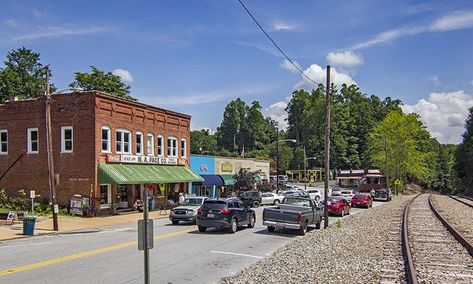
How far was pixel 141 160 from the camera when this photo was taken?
39.0m

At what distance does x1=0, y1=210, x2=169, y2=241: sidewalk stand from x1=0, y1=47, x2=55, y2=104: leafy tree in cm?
3091

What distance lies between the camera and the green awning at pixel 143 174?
3372cm

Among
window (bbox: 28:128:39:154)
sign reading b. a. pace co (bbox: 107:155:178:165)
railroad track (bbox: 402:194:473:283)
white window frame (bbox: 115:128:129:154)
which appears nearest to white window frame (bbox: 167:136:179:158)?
sign reading b. a. pace co (bbox: 107:155:178:165)

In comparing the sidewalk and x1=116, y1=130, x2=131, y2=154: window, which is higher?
x1=116, y1=130, x2=131, y2=154: window

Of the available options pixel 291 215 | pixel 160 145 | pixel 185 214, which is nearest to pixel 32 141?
pixel 160 145

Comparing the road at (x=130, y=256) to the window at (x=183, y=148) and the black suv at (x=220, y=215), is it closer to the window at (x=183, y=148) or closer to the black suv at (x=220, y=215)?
the black suv at (x=220, y=215)

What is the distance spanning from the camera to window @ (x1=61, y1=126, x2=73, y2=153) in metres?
34.9

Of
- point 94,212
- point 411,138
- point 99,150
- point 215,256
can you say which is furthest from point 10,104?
point 411,138

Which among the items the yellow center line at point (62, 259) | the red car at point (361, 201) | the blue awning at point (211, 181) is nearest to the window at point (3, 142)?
the blue awning at point (211, 181)

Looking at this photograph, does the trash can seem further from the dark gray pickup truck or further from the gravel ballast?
the gravel ballast

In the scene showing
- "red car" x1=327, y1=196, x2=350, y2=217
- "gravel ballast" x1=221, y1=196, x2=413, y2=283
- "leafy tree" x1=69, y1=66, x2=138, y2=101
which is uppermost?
"leafy tree" x1=69, y1=66, x2=138, y2=101

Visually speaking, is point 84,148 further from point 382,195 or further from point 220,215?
point 382,195

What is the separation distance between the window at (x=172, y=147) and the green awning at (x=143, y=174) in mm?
1271

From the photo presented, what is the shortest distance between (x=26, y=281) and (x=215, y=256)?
241 inches
